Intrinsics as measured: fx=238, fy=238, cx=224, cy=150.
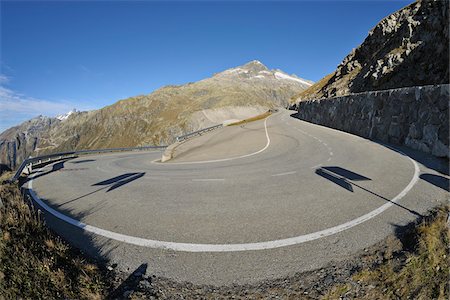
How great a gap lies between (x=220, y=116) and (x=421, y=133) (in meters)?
126

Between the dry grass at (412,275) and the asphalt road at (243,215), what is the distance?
53 cm

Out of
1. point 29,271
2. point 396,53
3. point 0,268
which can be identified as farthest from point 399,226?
point 396,53

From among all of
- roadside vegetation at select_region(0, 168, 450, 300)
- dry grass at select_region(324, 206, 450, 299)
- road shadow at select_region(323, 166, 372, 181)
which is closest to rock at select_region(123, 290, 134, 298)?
roadside vegetation at select_region(0, 168, 450, 300)

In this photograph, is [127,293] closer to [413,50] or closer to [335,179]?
[335,179]

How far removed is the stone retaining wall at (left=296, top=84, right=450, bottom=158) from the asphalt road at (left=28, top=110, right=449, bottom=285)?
107 inches

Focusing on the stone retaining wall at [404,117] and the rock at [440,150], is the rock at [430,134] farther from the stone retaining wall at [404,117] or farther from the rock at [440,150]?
the rock at [440,150]

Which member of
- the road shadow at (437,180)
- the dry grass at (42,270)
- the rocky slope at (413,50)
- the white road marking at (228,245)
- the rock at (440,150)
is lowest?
the road shadow at (437,180)

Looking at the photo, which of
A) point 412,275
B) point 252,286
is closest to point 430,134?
point 412,275

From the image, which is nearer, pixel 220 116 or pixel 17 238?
pixel 17 238

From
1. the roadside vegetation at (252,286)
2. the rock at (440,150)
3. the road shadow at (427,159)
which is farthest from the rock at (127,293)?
the rock at (440,150)

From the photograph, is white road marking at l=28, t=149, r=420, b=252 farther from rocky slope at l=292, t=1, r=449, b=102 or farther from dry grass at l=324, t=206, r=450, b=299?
rocky slope at l=292, t=1, r=449, b=102

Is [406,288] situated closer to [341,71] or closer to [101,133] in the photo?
[341,71]

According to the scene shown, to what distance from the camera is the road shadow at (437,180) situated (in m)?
6.94

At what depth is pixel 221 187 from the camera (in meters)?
7.95
